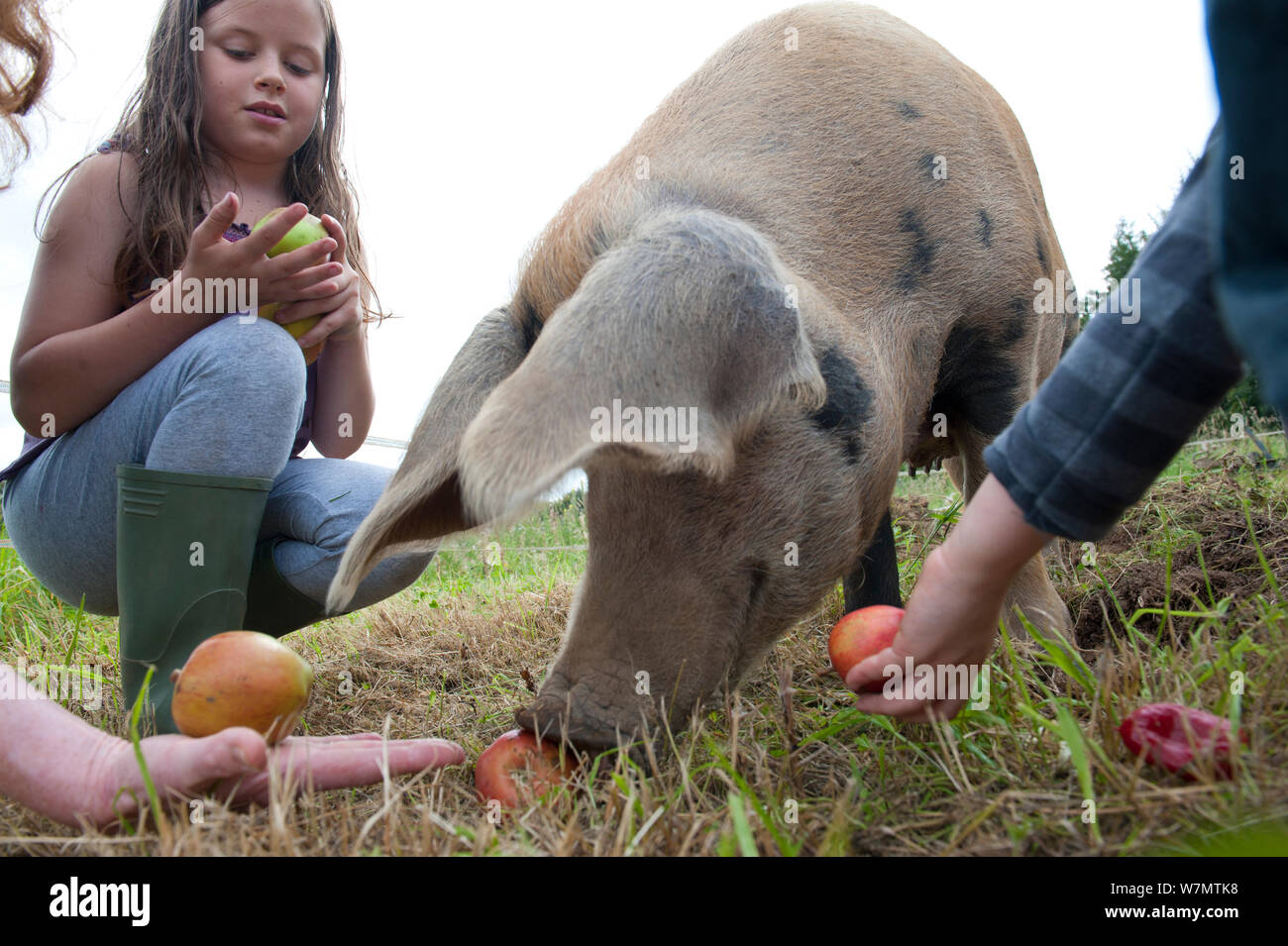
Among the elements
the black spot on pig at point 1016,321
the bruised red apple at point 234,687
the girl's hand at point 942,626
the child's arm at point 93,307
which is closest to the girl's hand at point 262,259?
the child's arm at point 93,307

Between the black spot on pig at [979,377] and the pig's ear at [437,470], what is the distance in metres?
1.13

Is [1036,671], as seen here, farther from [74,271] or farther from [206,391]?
[74,271]

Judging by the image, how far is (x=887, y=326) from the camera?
2.06 m

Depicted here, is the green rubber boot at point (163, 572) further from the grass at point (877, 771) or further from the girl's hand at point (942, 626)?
the girl's hand at point (942, 626)

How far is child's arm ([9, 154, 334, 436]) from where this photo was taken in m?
2.04

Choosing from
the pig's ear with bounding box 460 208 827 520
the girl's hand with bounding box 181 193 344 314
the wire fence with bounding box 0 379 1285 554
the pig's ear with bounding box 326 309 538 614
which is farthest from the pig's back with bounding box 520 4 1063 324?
the wire fence with bounding box 0 379 1285 554

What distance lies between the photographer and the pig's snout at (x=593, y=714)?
1682 mm

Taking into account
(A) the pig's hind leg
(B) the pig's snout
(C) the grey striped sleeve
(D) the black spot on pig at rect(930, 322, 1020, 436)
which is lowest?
(B) the pig's snout

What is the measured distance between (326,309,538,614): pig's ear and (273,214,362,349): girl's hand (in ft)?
1.47

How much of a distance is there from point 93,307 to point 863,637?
2.03 metres

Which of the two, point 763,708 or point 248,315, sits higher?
point 248,315

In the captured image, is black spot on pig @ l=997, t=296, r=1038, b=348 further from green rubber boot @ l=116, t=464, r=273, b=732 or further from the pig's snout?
green rubber boot @ l=116, t=464, r=273, b=732

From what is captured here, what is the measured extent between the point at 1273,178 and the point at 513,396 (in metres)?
0.92
